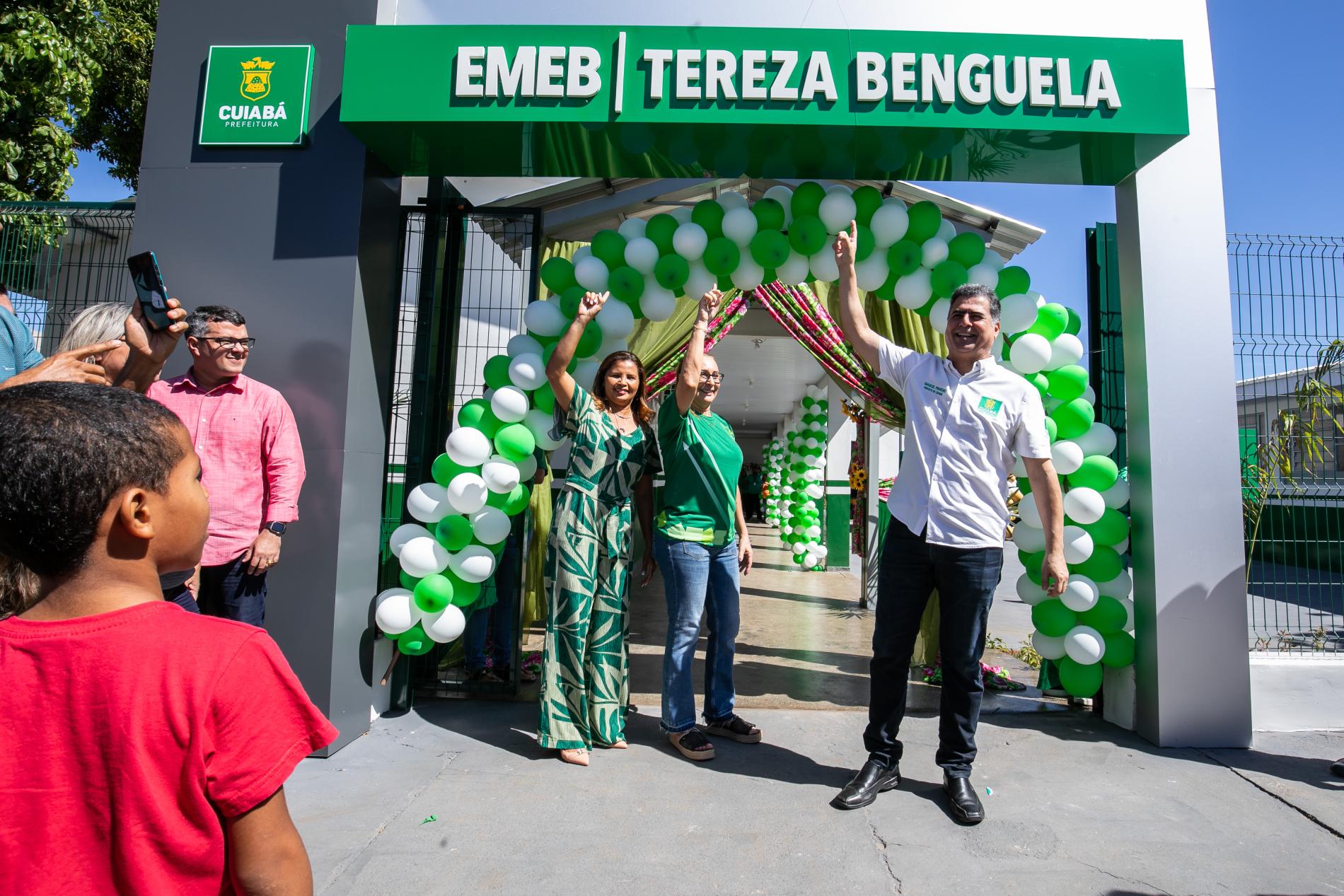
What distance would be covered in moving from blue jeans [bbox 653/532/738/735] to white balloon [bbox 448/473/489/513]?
0.83 meters

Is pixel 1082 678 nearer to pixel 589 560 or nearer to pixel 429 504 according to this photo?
pixel 589 560

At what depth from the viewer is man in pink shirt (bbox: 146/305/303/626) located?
2951mm

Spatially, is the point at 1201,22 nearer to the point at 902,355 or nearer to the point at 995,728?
the point at 902,355

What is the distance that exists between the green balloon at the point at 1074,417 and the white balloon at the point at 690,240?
75.0 inches

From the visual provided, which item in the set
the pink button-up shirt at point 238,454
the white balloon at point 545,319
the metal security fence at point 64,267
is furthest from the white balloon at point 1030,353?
the metal security fence at point 64,267

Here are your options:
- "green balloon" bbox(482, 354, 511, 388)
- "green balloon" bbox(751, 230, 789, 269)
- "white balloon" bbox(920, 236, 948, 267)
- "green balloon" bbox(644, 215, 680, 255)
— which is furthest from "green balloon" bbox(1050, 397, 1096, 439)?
"green balloon" bbox(482, 354, 511, 388)

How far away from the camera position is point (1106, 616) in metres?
3.72

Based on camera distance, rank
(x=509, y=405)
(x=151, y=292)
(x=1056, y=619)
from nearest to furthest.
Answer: (x=151, y=292), (x=509, y=405), (x=1056, y=619)

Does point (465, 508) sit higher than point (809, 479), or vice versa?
point (809, 479)

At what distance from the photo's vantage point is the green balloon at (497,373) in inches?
153

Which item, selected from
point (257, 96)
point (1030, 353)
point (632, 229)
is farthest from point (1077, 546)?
point (257, 96)

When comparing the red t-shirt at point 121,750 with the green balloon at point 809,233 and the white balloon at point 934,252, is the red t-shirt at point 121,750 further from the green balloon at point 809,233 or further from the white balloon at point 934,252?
the white balloon at point 934,252

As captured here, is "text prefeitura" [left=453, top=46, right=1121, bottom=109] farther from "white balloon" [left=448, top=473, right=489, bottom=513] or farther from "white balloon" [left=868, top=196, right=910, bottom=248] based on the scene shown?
"white balloon" [left=448, top=473, right=489, bottom=513]

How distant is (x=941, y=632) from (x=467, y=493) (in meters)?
2.09
